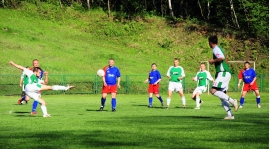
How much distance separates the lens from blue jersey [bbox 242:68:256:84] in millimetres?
30069

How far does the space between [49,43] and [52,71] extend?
10678mm

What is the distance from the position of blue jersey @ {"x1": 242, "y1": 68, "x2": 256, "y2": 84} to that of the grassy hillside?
2975cm

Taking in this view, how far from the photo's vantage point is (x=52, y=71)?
57469 millimetres

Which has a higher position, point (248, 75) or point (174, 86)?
point (248, 75)

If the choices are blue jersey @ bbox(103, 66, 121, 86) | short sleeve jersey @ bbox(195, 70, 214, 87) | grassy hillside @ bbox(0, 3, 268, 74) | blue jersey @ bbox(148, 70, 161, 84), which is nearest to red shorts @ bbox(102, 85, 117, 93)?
blue jersey @ bbox(103, 66, 121, 86)

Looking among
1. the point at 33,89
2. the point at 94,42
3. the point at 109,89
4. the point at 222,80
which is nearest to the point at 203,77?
the point at 109,89

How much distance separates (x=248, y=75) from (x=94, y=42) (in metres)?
41.8

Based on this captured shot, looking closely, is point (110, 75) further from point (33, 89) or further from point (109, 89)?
point (33, 89)

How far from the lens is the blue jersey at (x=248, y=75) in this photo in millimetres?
30069

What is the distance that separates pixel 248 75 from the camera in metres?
30.2

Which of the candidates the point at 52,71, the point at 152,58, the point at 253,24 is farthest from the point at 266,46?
the point at 52,71

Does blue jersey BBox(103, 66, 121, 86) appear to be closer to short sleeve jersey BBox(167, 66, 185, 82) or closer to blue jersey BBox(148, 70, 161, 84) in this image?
short sleeve jersey BBox(167, 66, 185, 82)

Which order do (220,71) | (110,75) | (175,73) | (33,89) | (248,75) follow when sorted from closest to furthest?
1. (220,71)
2. (33,89)
3. (110,75)
4. (175,73)
5. (248,75)

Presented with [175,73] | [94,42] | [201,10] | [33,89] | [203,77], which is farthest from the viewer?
[201,10]
